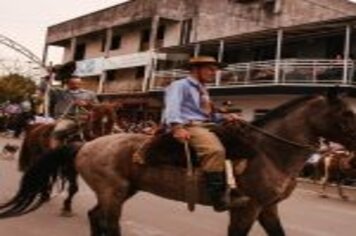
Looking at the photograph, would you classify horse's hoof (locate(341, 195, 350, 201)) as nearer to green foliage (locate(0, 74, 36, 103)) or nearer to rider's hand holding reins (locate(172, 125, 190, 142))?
rider's hand holding reins (locate(172, 125, 190, 142))

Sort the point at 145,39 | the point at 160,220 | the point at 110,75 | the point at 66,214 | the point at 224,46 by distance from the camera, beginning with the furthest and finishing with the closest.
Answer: the point at 110,75 < the point at 145,39 < the point at 224,46 < the point at 160,220 < the point at 66,214

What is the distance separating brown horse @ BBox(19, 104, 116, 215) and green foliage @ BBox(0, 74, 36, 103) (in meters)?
58.6

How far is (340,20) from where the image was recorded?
29938 millimetres

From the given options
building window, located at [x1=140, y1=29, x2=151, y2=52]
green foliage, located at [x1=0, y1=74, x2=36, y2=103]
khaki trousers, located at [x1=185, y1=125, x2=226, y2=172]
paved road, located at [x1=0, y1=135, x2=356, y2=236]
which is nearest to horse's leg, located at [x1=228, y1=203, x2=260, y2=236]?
khaki trousers, located at [x1=185, y1=125, x2=226, y2=172]

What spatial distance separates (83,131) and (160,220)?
172cm

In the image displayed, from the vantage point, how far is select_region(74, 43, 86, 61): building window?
59406 mm

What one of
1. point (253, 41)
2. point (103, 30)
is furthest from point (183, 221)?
point (103, 30)

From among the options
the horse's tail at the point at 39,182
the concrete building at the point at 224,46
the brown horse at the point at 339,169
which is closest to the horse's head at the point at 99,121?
the horse's tail at the point at 39,182

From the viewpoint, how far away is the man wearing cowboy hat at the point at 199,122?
7.60m

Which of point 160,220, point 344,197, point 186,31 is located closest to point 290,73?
point 344,197

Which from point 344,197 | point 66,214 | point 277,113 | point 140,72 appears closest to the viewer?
point 277,113

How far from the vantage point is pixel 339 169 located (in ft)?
66.5

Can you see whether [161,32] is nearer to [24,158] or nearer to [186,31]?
[186,31]

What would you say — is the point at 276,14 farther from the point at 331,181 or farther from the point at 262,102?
the point at 331,181
